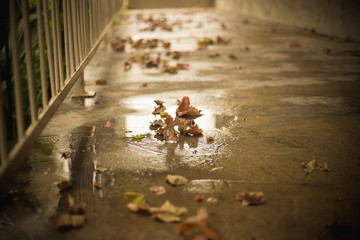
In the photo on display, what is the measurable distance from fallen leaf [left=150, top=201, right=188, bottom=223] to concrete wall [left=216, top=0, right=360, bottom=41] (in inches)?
254

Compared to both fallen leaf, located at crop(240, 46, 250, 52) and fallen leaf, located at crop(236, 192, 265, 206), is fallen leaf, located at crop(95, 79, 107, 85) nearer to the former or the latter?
fallen leaf, located at crop(236, 192, 265, 206)

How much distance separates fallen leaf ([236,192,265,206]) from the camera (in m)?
1.97

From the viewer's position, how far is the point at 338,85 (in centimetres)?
427

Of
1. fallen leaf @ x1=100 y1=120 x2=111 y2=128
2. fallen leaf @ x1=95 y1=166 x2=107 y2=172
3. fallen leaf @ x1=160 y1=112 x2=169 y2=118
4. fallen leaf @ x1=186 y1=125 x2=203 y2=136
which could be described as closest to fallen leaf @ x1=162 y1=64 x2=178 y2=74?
fallen leaf @ x1=160 y1=112 x2=169 y2=118

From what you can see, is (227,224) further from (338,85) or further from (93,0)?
(93,0)

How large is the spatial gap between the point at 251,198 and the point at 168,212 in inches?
17.6

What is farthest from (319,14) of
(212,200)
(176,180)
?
(212,200)

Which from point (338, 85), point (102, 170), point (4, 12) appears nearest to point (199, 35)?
point (338, 85)

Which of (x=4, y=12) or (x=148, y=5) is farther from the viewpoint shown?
(x=148, y=5)

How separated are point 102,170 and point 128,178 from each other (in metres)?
0.20

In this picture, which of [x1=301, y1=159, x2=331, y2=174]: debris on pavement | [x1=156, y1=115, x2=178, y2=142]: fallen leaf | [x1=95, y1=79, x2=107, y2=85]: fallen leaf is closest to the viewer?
[x1=301, y1=159, x2=331, y2=174]: debris on pavement

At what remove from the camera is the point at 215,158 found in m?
2.51

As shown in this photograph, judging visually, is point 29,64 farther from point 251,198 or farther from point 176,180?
point 251,198

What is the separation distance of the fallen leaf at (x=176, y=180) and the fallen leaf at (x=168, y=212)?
246mm
